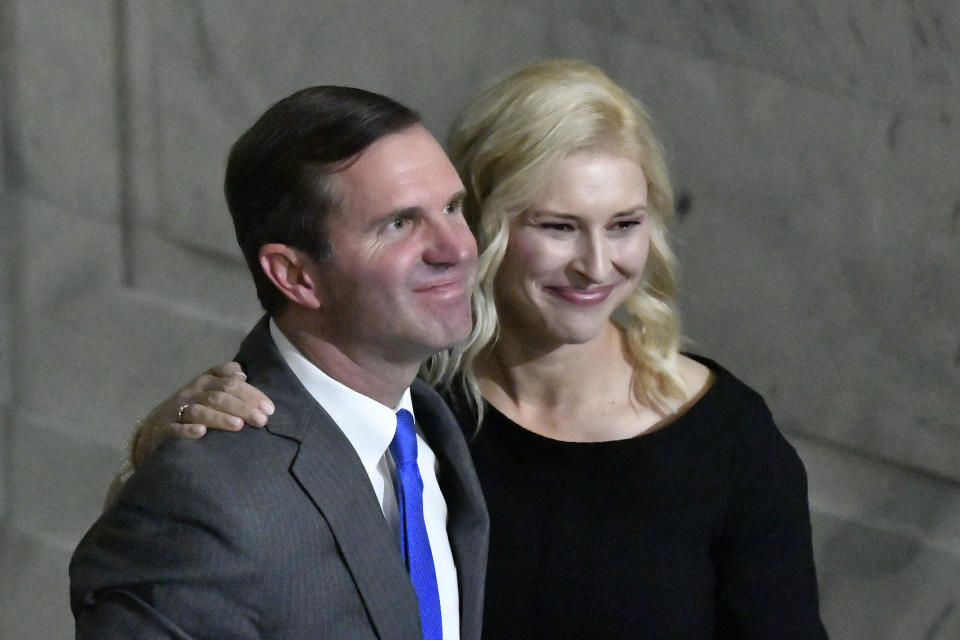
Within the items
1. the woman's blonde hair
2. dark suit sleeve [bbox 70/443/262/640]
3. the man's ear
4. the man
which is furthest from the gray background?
dark suit sleeve [bbox 70/443/262/640]

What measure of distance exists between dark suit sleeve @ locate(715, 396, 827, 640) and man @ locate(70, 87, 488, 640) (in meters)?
0.49

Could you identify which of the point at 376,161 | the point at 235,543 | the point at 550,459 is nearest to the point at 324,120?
the point at 376,161

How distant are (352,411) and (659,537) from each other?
61 centimetres

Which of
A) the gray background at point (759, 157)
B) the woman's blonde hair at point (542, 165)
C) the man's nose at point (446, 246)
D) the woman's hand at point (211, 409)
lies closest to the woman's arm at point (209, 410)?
the woman's hand at point (211, 409)

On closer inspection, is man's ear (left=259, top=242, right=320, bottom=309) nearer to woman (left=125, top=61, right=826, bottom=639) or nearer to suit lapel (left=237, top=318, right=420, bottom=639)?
suit lapel (left=237, top=318, right=420, bottom=639)

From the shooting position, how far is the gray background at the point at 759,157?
7.63ft

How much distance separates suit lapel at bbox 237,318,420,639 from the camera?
1445mm

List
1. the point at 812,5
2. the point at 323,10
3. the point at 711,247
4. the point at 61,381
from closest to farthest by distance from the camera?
the point at 812,5
the point at 711,247
the point at 323,10
the point at 61,381

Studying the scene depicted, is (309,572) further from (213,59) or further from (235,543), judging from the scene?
(213,59)

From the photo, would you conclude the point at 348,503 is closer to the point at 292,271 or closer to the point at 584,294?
the point at 292,271

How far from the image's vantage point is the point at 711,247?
8.26 feet

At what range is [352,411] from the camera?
5.05ft

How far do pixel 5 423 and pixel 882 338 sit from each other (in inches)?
90.8

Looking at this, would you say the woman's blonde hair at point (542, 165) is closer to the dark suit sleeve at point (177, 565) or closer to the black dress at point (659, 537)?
the black dress at point (659, 537)
